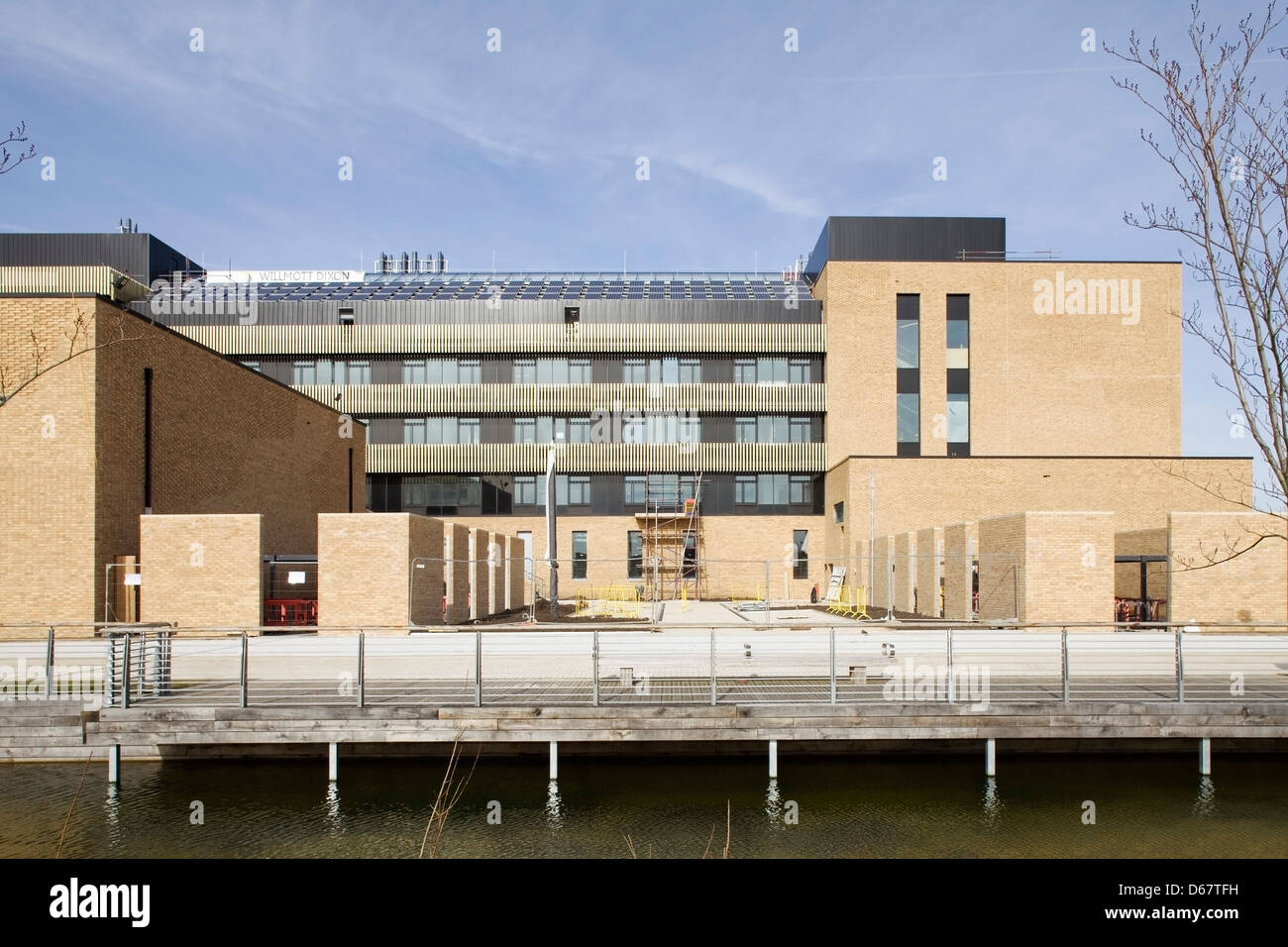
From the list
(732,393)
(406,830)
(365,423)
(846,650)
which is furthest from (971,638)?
(365,423)

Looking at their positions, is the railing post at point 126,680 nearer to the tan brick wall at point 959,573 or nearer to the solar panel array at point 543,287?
the tan brick wall at point 959,573

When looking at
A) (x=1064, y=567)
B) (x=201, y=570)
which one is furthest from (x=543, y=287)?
(x=1064, y=567)

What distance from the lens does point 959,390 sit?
4762 cm

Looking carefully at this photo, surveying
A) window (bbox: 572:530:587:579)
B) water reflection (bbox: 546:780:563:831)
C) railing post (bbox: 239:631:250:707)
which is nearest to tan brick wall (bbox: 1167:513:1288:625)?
water reflection (bbox: 546:780:563:831)

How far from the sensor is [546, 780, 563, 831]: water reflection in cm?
1174

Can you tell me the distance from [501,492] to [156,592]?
24880 mm

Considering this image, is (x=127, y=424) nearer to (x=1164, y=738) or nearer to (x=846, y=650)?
(x=846, y=650)

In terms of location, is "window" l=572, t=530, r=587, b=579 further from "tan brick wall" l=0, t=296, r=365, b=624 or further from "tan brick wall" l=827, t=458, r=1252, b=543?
"tan brick wall" l=0, t=296, r=365, b=624

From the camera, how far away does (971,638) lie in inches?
819

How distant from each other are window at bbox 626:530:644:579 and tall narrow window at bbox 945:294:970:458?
52.4 ft

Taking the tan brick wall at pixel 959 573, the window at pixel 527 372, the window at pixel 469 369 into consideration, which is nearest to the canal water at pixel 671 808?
the tan brick wall at pixel 959 573

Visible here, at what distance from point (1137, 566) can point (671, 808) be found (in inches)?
1153

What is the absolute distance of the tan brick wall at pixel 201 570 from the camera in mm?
25406

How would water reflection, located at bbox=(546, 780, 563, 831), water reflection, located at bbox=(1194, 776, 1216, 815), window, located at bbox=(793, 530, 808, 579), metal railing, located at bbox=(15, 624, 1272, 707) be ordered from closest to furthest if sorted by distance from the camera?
water reflection, located at bbox=(546, 780, 563, 831) → water reflection, located at bbox=(1194, 776, 1216, 815) → metal railing, located at bbox=(15, 624, 1272, 707) → window, located at bbox=(793, 530, 808, 579)
